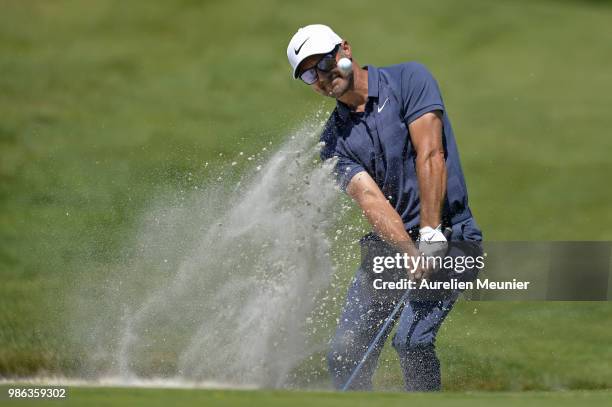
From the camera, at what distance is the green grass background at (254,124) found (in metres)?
6.07

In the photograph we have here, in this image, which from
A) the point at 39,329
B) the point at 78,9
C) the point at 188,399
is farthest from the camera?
the point at 78,9

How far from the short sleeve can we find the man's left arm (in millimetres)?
29

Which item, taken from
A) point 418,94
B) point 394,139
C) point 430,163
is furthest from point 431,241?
point 418,94

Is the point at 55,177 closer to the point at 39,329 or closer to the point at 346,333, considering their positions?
the point at 39,329

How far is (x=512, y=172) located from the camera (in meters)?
8.16

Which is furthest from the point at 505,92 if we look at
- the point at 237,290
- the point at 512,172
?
the point at 237,290

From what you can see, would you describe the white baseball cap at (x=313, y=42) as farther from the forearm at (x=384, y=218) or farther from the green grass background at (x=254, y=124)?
the green grass background at (x=254, y=124)

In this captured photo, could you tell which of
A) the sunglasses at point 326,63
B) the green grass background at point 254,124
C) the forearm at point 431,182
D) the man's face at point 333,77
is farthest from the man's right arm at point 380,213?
the green grass background at point 254,124

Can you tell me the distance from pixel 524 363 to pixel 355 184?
1.72m

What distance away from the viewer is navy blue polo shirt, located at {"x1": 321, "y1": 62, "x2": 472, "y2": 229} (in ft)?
15.3

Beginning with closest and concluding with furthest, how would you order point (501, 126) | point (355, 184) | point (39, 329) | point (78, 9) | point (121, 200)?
1. point (355, 184)
2. point (39, 329)
3. point (121, 200)
4. point (501, 126)
5. point (78, 9)

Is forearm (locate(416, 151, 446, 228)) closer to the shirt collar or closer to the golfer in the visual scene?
the golfer

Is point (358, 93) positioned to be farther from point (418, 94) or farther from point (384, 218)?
point (384, 218)

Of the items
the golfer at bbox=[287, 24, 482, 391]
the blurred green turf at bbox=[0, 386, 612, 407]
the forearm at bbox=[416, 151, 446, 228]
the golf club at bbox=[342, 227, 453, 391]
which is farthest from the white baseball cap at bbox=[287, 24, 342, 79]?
the blurred green turf at bbox=[0, 386, 612, 407]
